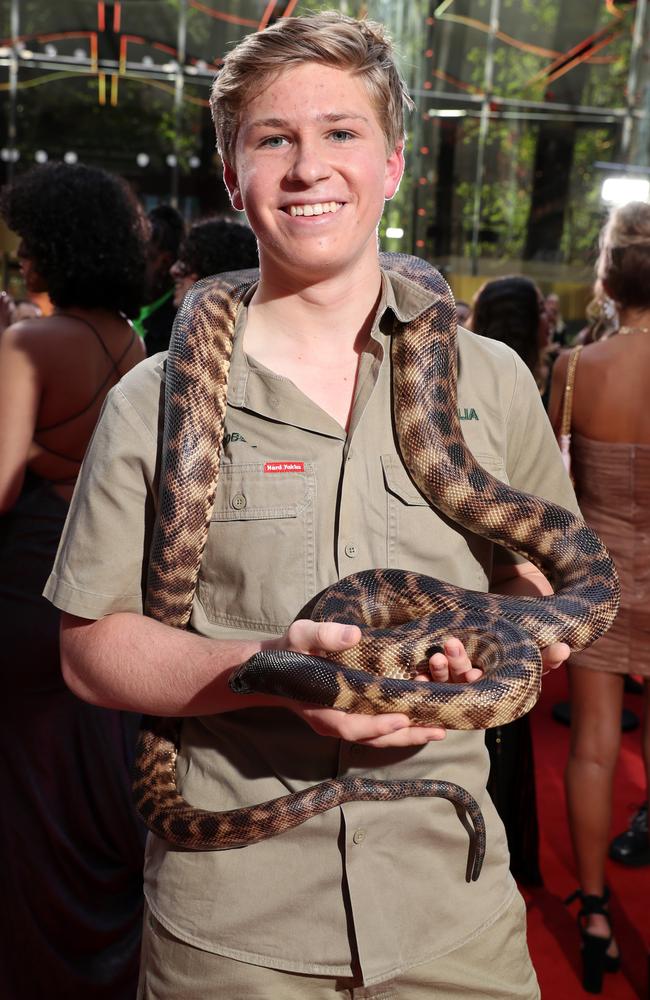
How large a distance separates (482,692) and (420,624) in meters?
0.19

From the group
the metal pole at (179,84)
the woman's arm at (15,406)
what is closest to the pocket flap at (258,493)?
the woman's arm at (15,406)

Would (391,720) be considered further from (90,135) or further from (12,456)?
(90,135)

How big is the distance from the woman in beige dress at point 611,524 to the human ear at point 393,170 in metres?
2.20

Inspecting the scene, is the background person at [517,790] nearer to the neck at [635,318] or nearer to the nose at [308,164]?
the neck at [635,318]

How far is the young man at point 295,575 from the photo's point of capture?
1632 millimetres

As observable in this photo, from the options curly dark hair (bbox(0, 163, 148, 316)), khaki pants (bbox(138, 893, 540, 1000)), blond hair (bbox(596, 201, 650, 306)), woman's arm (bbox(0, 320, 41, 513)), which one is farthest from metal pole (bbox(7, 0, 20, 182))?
khaki pants (bbox(138, 893, 540, 1000))

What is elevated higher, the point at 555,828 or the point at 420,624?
the point at 420,624

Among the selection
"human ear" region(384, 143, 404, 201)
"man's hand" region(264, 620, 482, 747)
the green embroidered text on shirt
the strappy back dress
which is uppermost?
"human ear" region(384, 143, 404, 201)

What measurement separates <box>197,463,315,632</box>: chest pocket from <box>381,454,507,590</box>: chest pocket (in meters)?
0.16

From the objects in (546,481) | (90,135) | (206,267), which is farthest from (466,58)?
(546,481)

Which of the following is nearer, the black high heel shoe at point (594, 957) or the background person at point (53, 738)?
the background person at point (53, 738)

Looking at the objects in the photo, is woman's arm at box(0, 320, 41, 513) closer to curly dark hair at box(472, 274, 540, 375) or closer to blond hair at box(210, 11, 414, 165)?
blond hair at box(210, 11, 414, 165)

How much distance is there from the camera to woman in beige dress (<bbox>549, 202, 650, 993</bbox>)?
3.76 meters

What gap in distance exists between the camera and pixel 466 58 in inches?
618
